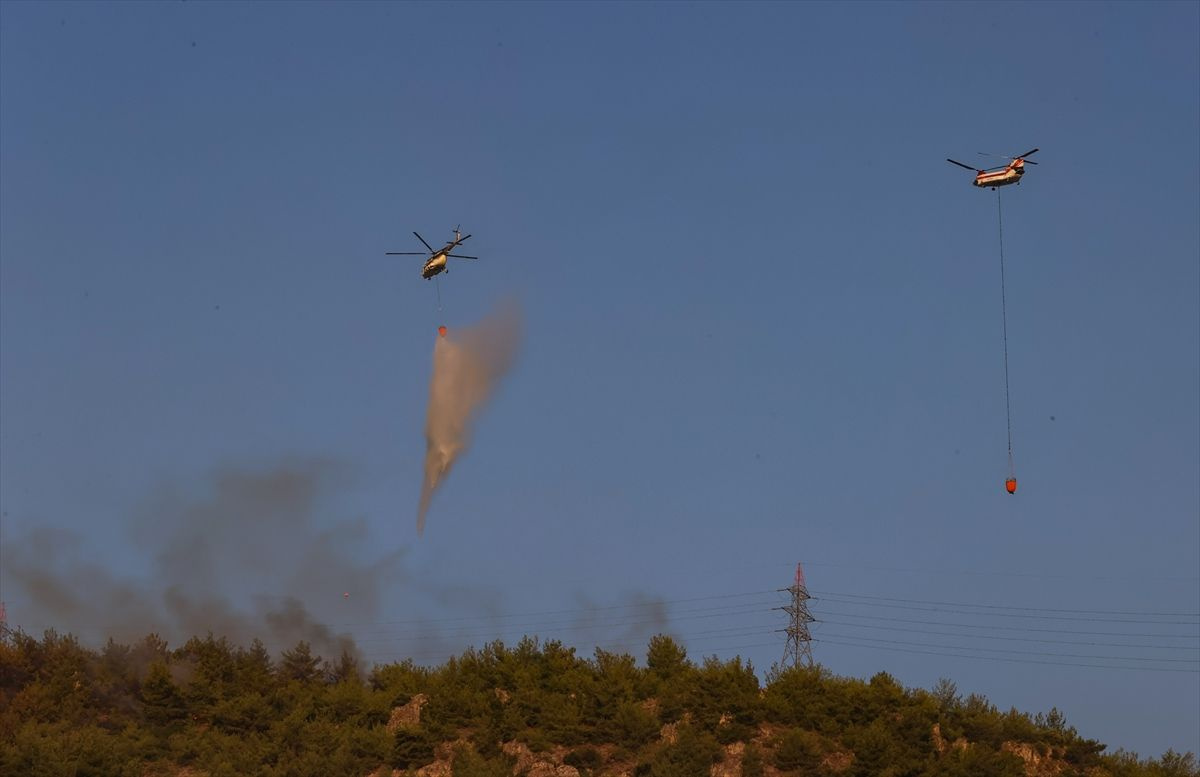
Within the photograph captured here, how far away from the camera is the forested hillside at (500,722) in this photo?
74.0 meters

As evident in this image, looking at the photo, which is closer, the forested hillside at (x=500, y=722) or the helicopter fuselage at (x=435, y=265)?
the forested hillside at (x=500, y=722)

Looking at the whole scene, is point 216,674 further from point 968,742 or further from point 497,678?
point 968,742

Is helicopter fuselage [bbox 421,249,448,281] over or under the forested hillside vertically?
over

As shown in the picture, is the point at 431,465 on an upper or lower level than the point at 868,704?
upper

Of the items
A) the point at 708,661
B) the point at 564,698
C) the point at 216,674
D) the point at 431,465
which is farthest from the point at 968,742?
the point at 216,674

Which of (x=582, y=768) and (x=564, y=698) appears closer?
(x=582, y=768)

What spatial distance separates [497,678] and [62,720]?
67.6ft

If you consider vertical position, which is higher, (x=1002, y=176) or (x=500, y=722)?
(x=1002, y=176)

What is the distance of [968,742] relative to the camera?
7662 cm

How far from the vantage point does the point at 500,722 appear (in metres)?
80.0

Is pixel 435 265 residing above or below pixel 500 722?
above

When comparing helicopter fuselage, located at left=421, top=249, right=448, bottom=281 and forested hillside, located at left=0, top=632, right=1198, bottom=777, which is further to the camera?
helicopter fuselage, located at left=421, top=249, right=448, bottom=281

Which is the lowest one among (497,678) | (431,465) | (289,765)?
(289,765)

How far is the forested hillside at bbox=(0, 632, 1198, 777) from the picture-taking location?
2913 inches
